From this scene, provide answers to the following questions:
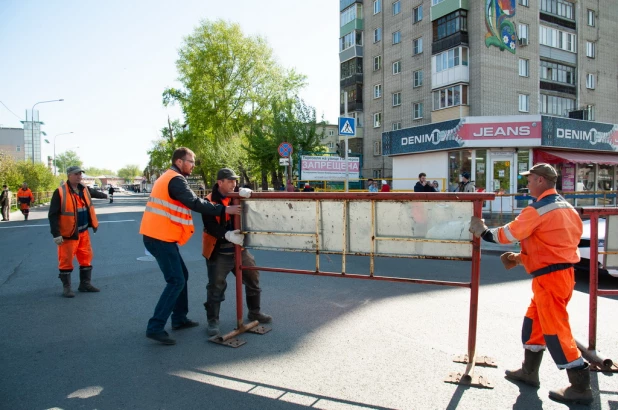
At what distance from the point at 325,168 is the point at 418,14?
18.6 meters

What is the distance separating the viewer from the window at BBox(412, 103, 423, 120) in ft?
106

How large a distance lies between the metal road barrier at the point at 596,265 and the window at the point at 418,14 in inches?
1230

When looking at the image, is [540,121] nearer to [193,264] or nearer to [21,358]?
[193,264]

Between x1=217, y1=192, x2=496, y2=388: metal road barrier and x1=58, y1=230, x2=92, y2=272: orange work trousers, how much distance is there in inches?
124

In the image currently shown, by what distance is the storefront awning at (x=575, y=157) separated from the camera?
72.1 feet

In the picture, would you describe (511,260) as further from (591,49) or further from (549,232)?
(591,49)

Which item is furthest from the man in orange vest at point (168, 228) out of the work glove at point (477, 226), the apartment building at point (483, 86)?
the apartment building at point (483, 86)

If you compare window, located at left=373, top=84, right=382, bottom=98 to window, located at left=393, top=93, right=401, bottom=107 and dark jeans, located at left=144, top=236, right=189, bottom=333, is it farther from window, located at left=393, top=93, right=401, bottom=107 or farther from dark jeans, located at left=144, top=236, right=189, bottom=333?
dark jeans, located at left=144, top=236, right=189, bottom=333

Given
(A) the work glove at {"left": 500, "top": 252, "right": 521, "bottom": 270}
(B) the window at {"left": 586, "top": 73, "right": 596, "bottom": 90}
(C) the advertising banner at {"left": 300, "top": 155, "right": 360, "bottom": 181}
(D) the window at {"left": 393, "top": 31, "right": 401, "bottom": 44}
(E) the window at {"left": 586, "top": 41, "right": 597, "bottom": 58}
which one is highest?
(D) the window at {"left": 393, "top": 31, "right": 401, "bottom": 44}

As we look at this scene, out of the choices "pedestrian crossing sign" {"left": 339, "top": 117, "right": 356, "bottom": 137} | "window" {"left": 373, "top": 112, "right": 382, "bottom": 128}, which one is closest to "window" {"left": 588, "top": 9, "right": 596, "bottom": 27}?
"window" {"left": 373, "top": 112, "right": 382, "bottom": 128}

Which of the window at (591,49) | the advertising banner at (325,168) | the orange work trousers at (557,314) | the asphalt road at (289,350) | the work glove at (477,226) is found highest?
the window at (591,49)

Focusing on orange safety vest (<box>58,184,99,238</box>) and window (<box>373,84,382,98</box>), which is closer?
orange safety vest (<box>58,184,99,238</box>)

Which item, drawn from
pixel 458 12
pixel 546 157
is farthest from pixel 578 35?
pixel 546 157

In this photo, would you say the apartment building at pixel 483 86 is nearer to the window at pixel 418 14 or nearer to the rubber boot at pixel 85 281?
the window at pixel 418 14
